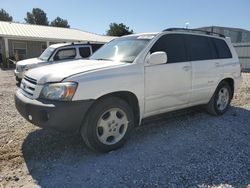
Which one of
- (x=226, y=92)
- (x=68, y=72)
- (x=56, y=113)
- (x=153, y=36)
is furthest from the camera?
(x=226, y=92)

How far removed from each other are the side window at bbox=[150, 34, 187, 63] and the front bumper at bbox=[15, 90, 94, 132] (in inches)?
70.9

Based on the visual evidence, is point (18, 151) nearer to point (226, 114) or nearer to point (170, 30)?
point (170, 30)

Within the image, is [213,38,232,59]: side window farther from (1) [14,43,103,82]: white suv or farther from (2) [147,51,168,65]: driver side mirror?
(1) [14,43,103,82]: white suv

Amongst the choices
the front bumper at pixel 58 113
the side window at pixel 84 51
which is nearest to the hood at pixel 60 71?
the front bumper at pixel 58 113

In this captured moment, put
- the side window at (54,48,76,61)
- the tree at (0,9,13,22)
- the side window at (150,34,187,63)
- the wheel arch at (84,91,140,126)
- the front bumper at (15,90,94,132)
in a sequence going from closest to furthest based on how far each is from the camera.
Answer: the front bumper at (15,90,94,132)
the wheel arch at (84,91,140,126)
the side window at (150,34,187,63)
the side window at (54,48,76,61)
the tree at (0,9,13,22)

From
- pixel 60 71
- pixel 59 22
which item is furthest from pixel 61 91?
pixel 59 22

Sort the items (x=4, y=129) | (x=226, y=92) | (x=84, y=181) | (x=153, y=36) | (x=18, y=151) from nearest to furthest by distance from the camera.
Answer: (x=84, y=181)
(x=18, y=151)
(x=153, y=36)
(x=4, y=129)
(x=226, y=92)

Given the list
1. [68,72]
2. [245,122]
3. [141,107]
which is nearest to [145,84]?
[141,107]

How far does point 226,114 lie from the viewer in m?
6.46

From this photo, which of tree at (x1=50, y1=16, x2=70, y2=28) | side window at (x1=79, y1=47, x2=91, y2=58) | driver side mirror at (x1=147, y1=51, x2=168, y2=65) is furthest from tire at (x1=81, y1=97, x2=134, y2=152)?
tree at (x1=50, y1=16, x2=70, y2=28)

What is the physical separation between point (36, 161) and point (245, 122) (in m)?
4.51

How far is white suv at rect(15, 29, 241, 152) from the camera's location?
144 inches

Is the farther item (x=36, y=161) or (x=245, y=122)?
(x=245, y=122)

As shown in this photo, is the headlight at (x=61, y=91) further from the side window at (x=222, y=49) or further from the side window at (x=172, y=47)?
the side window at (x=222, y=49)
